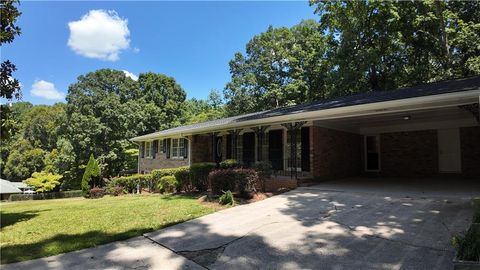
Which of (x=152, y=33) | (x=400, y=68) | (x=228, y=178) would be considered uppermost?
(x=152, y=33)

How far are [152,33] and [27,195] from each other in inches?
774

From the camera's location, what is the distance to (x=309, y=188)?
35.9 ft

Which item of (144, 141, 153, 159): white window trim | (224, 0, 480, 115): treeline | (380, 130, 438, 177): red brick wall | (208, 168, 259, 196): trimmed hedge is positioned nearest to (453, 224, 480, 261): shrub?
(208, 168, 259, 196): trimmed hedge

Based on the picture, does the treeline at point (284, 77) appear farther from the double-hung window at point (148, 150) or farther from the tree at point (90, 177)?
the double-hung window at point (148, 150)

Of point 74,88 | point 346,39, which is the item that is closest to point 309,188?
point 346,39

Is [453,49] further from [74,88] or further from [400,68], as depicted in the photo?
[74,88]

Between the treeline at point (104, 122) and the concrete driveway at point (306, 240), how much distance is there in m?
24.4

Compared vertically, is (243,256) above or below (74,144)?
below

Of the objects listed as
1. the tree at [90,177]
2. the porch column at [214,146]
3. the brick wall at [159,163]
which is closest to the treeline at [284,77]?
the tree at [90,177]

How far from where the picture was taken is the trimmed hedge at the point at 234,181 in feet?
32.4

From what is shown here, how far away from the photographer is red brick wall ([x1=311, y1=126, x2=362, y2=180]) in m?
12.5

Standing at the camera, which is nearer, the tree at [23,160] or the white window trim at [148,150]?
the white window trim at [148,150]

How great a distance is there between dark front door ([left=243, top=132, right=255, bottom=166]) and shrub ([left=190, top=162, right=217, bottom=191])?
3.75m

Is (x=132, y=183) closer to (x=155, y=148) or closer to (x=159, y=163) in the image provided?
(x=159, y=163)
